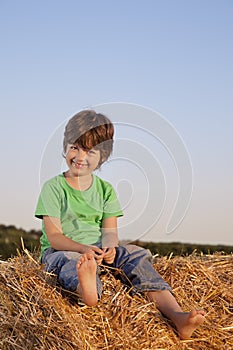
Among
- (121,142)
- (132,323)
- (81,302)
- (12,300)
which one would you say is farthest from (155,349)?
(121,142)

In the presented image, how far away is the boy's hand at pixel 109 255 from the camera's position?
11.6 feet

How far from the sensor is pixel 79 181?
3957 millimetres

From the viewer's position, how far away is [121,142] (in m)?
3.99

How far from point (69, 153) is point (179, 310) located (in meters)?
1.10

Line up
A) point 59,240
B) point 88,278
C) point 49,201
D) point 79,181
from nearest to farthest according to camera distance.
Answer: point 88,278
point 59,240
point 49,201
point 79,181

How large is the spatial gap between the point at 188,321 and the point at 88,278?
52 centimetres

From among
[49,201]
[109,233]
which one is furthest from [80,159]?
[109,233]

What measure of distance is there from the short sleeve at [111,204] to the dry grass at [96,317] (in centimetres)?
47

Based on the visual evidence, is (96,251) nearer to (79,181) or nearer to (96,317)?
(96,317)

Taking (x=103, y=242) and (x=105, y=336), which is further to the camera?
(x=103, y=242)

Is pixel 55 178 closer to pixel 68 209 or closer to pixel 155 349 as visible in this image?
pixel 68 209

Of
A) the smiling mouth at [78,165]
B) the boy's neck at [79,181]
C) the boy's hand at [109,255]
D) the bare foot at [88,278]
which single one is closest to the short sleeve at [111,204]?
the boy's neck at [79,181]

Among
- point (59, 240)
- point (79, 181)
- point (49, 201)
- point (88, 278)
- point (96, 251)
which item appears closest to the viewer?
point (88, 278)

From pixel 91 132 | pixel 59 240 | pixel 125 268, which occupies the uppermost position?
pixel 91 132
